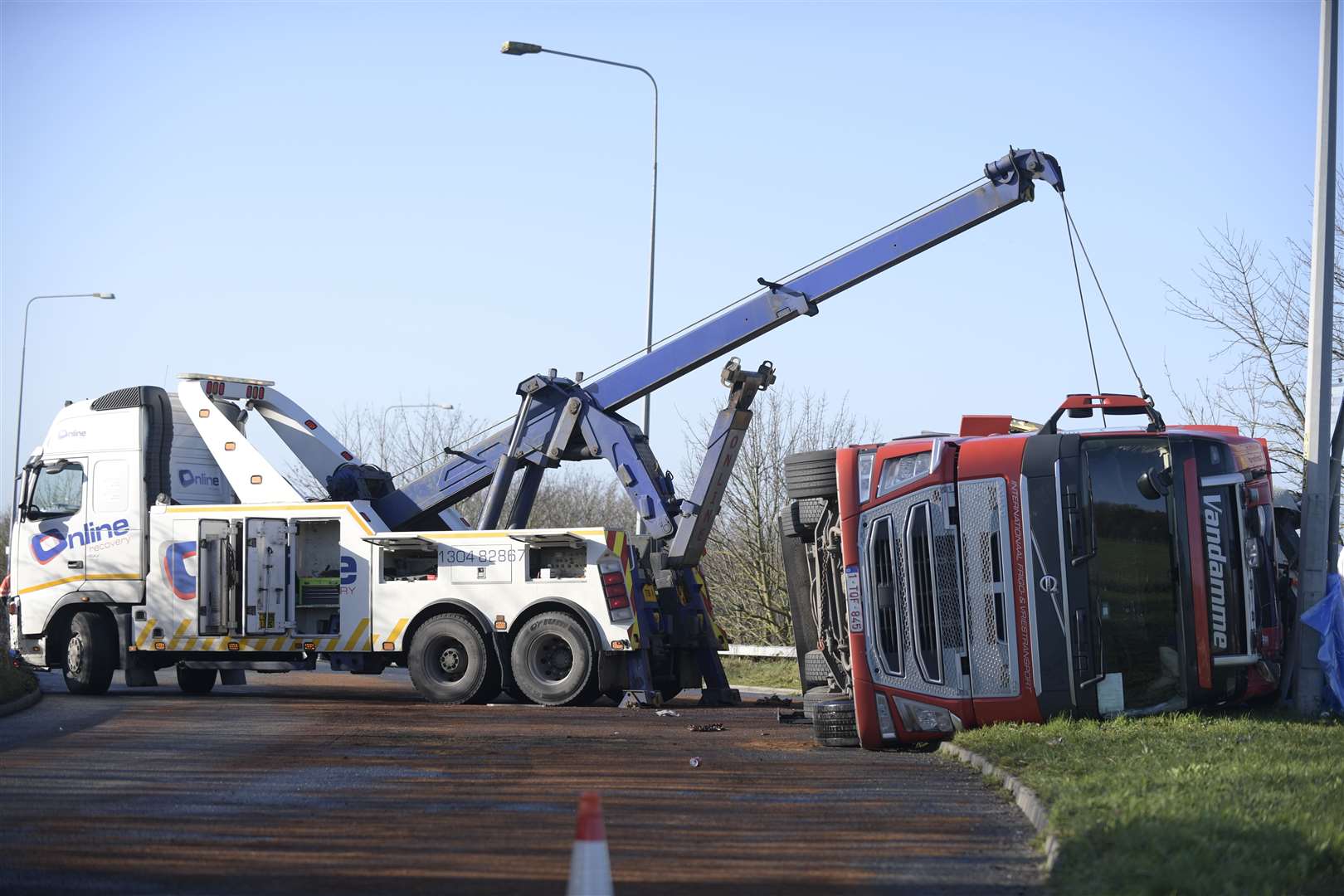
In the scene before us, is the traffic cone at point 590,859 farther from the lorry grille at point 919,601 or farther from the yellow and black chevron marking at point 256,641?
the yellow and black chevron marking at point 256,641

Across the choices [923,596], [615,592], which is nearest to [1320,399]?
[923,596]

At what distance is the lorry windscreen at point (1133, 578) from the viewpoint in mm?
11836

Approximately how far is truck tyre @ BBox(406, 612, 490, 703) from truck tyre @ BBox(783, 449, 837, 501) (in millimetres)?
5939

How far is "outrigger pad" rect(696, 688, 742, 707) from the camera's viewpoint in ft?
59.4

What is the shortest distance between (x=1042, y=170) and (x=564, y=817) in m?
10.5

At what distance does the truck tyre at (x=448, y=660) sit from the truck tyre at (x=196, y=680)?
13.7 feet

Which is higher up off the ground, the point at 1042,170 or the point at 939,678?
the point at 1042,170

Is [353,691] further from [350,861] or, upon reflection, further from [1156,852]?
[1156,852]

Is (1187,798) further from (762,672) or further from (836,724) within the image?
(762,672)

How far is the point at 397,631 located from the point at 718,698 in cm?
400

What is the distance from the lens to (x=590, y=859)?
512 centimetres

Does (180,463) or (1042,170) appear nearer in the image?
(1042,170)

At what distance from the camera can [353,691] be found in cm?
2223

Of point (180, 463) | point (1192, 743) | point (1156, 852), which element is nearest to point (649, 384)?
point (180, 463)
